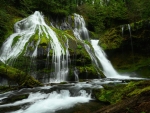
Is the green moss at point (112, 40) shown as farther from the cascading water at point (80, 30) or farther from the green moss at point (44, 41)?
the green moss at point (44, 41)

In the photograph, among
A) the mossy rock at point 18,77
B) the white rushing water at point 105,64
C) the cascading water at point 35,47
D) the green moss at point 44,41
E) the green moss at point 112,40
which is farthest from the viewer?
the green moss at point 112,40

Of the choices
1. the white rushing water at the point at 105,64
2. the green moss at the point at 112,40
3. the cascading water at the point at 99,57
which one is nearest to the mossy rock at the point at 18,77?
the cascading water at the point at 99,57

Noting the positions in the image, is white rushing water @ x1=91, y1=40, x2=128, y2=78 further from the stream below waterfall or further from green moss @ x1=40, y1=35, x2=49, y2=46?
the stream below waterfall

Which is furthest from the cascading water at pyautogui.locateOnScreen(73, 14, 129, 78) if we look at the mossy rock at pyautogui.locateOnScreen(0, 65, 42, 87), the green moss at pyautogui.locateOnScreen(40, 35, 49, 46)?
the mossy rock at pyautogui.locateOnScreen(0, 65, 42, 87)

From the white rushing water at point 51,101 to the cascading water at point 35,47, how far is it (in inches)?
231

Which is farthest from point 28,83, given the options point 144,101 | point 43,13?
point 43,13

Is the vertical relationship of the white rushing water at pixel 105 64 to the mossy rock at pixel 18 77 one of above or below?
above

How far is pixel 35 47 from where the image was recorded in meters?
16.8

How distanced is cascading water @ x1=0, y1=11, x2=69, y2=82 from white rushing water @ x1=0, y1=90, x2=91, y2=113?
5.87 metres

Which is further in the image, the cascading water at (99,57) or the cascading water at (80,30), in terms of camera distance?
the cascading water at (80,30)

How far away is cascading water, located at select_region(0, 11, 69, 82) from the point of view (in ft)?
52.5

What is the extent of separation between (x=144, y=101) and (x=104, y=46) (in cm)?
1869

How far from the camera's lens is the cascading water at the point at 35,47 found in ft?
52.5

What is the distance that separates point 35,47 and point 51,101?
9140 millimetres
